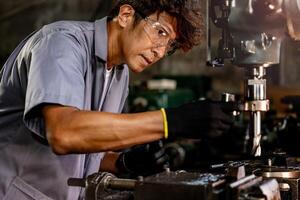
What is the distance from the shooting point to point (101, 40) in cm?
163

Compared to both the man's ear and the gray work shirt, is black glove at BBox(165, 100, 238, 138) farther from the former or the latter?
the man's ear

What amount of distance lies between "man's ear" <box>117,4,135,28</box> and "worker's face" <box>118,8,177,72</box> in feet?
0.05

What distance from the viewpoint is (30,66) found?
1421mm

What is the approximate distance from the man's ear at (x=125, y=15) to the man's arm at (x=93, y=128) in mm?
447

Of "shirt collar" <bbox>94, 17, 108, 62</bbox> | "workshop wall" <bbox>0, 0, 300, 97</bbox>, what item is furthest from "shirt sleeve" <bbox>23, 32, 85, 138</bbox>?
"workshop wall" <bbox>0, 0, 300, 97</bbox>

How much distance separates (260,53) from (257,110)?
176 mm

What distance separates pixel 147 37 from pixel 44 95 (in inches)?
18.0

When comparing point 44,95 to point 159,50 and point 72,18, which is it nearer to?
point 159,50

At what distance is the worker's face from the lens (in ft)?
5.42

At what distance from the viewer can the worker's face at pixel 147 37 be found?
1653 millimetres

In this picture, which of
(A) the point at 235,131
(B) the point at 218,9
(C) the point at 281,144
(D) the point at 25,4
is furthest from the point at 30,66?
(D) the point at 25,4

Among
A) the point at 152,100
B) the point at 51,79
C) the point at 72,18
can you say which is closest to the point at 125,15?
the point at 51,79

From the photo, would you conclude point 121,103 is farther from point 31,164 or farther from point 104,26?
point 31,164

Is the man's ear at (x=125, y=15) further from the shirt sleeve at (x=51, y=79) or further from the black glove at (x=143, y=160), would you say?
the black glove at (x=143, y=160)
